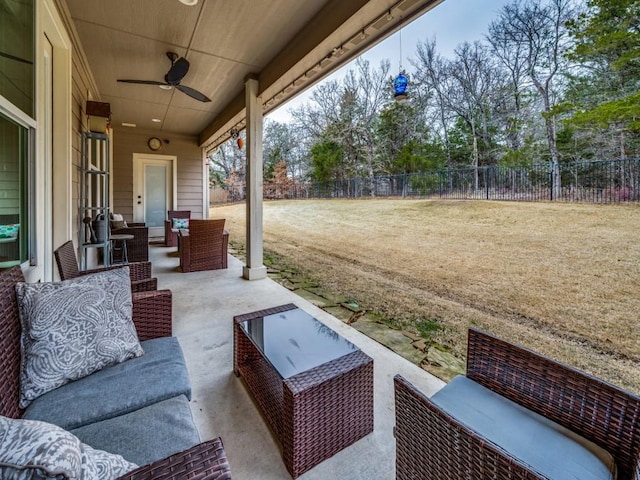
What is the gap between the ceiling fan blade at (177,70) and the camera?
3.24 meters

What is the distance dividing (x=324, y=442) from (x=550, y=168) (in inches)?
111

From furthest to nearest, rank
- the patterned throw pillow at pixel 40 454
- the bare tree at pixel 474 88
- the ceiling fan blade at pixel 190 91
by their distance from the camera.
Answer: the ceiling fan blade at pixel 190 91 < the bare tree at pixel 474 88 < the patterned throw pillow at pixel 40 454

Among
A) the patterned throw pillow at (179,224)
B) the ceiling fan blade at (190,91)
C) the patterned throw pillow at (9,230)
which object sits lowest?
the patterned throw pillow at (9,230)

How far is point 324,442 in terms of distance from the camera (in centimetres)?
137

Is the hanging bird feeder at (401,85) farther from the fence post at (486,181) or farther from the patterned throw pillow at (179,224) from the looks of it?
the patterned throw pillow at (179,224)

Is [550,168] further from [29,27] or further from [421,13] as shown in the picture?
[29,27]

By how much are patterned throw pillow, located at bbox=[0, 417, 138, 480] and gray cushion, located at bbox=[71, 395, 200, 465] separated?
40 cm

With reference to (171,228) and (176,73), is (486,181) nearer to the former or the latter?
(176,73)

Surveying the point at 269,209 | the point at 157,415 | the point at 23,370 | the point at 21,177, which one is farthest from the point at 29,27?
the point at 269,209

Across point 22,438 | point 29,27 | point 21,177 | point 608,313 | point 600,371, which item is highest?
point 29,27

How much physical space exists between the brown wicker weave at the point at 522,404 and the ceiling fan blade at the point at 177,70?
12.0 feet

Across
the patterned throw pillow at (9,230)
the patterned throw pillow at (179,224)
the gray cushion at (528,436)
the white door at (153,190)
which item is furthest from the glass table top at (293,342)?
the white door at (153,190)

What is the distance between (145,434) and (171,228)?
243 inches

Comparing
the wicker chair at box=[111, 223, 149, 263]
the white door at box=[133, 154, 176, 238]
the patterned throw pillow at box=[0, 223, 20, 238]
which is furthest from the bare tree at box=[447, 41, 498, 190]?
the white door at box=[133, 154, 176, 238]
